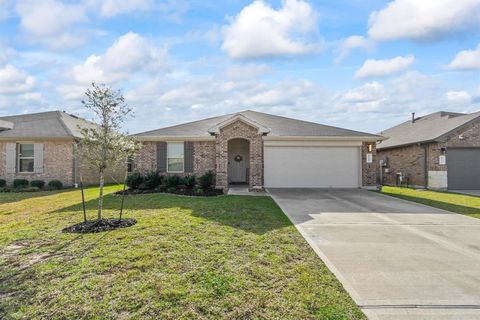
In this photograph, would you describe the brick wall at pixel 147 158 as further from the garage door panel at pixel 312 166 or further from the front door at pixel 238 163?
the garage door panel at pixel 312 166

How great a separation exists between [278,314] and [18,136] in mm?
18368

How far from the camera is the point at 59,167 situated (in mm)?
16609

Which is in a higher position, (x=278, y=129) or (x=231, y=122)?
(x=231, y=122)

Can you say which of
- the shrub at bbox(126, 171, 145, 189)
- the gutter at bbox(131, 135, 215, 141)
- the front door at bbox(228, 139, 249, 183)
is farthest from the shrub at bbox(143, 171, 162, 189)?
the front door at bbox(228, 139, 249, 183)

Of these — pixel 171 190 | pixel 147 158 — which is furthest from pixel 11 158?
pixel 171 190

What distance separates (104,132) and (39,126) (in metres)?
13.8

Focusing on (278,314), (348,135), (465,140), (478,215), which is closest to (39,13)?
(278,314)

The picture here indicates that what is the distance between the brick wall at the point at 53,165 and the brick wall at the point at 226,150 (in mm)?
8680

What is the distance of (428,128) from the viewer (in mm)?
19359

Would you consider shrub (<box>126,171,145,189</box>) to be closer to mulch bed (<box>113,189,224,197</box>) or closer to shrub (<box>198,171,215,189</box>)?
mulch bed (<box>113,189,224,197</box>)

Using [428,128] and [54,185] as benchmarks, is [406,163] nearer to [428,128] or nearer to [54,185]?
[428,128]

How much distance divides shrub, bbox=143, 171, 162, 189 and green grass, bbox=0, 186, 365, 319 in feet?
23.1

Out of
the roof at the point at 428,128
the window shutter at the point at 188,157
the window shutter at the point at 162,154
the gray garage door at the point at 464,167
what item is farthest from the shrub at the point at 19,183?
the gray garage door at the point at 464,167

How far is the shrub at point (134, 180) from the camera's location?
46.6 ft
